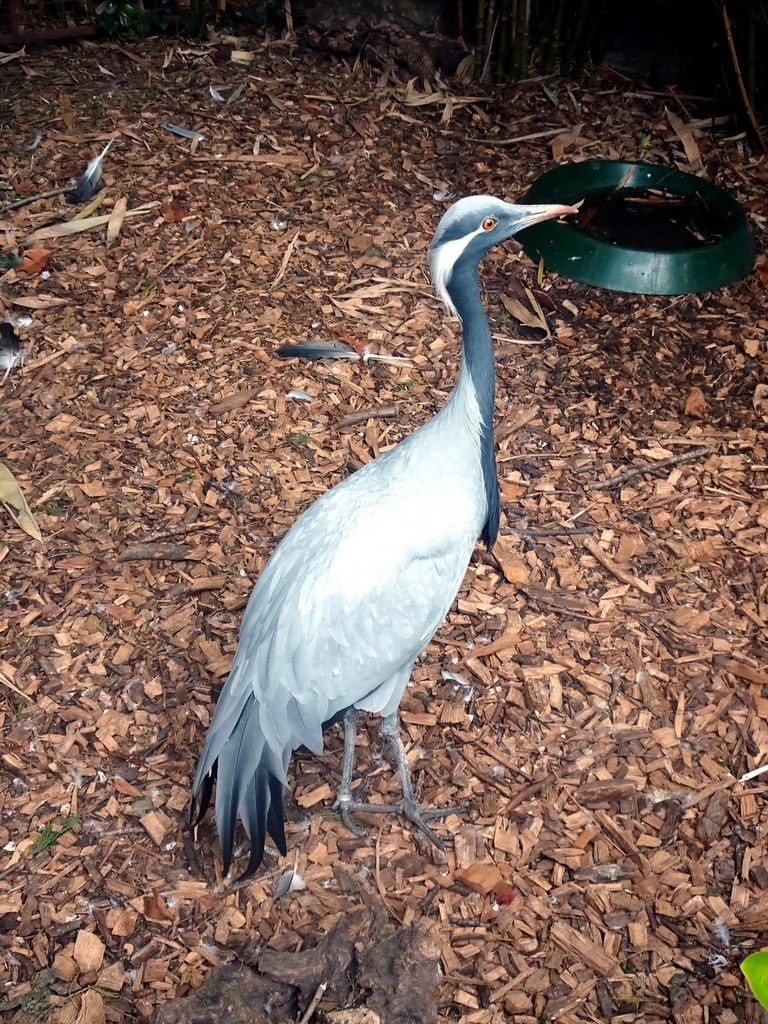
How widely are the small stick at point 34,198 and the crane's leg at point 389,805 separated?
426cm

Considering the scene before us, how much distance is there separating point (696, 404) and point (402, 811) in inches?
108

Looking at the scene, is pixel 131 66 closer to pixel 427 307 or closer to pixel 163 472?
pixel 427 307

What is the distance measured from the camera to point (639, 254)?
5156 millimetres

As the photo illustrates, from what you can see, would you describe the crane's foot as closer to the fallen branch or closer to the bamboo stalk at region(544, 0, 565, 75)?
the fallen branch

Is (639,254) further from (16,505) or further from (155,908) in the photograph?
(155,908)

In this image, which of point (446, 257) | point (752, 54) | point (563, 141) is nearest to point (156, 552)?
point (446, 257)

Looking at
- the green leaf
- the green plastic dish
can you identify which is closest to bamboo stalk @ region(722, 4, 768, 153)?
the green plastic dish

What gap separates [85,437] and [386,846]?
255 centimetres

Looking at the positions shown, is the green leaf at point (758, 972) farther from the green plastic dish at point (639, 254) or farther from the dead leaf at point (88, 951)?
the green plastic dish at point (639, 254)

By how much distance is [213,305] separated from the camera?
5.25 m

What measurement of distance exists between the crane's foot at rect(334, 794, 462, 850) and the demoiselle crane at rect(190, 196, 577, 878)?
307 mm

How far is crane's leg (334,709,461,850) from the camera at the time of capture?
327 centimetres

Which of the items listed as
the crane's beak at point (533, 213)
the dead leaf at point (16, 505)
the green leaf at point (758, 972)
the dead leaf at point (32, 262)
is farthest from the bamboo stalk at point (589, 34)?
the green leaf at point (758, 972)

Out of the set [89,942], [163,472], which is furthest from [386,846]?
[163,472]
